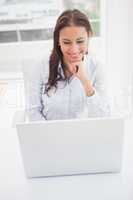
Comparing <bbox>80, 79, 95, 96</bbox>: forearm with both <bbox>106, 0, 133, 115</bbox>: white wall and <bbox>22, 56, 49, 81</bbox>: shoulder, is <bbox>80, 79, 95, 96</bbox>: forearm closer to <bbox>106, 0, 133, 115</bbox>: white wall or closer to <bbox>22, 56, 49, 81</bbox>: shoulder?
<bbox>22, 56, 49, 81</bbox>: shoulder

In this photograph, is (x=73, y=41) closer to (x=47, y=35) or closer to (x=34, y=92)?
(x=34, y=92)

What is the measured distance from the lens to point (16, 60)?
1.13 m

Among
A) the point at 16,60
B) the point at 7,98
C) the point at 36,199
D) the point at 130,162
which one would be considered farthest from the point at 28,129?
the point at 16,60

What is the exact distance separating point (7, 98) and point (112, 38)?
472 millimetres

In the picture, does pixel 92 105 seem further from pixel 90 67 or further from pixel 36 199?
pixel 36 199

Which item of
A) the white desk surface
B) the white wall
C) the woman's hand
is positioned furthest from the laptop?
the white wall

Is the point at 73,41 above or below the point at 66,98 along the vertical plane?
above

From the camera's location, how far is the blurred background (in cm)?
105

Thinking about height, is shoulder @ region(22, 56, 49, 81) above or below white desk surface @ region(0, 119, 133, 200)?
above

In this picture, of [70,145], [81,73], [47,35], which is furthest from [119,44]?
[70,145]

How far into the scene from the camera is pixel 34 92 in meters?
0.74

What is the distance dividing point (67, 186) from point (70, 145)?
0.33 ft

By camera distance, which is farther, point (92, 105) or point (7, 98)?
point (7, 98)

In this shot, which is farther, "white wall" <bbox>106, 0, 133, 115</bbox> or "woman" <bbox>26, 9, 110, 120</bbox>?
"white wall" <bbox>106, 0, 133, 115</bbox>
